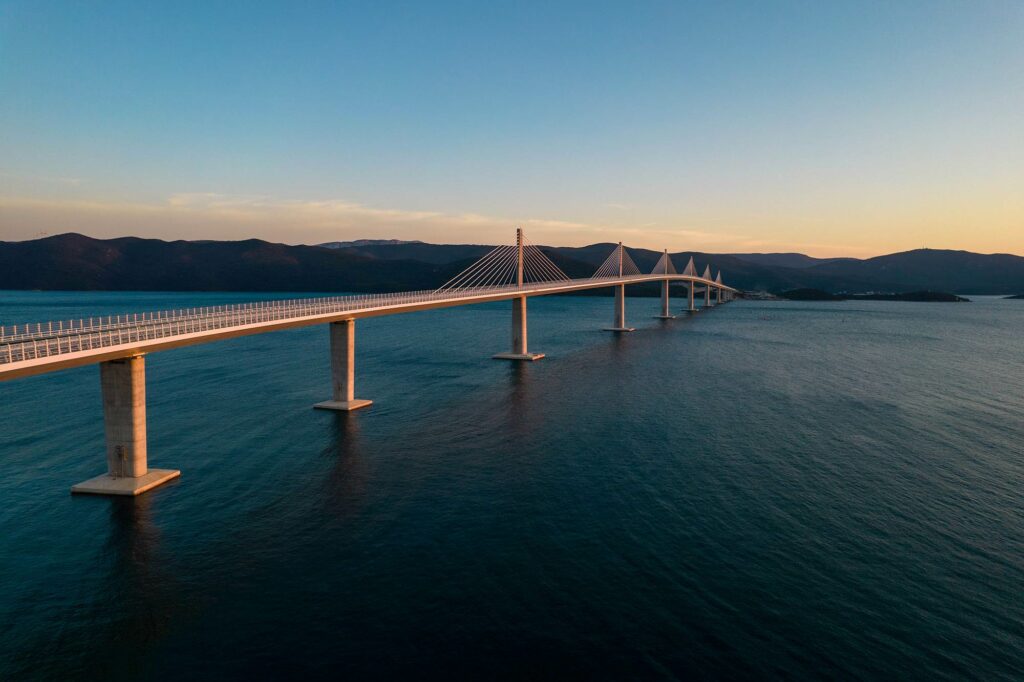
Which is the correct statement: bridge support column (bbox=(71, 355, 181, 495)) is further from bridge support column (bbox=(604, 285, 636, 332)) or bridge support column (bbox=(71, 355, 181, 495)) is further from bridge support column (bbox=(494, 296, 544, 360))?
bridge support column (bbox=(604, 285, 636, 332))

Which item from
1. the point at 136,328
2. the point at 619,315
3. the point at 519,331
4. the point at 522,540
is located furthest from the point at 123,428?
the point at 619,315

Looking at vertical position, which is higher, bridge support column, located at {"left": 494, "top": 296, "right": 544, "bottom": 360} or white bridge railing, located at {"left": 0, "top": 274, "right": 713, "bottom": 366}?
white bridge railing, located at {"left": 0, "top": 274, "right": 713, "bottom": 366}

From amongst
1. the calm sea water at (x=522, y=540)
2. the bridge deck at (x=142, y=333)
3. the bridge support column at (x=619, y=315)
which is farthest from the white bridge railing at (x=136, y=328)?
the bridge support column at (x=619, y=315)

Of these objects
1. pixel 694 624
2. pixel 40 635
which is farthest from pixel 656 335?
pixel 40 635

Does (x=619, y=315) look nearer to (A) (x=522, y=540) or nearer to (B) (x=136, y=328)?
(B) (x=136, y=328)

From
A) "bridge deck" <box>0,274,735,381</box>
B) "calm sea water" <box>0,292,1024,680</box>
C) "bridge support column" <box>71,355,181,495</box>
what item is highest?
"bridge deck" <box>0,274,735,381</box>

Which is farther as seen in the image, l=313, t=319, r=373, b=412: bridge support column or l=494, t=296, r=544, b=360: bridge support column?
l=494, t=296, r=544, b=360: bridge support column

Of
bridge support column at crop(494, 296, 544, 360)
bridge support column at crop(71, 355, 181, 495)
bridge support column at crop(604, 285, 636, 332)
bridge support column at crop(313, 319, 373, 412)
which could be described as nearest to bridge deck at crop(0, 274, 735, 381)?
bridge support column at crop(71, 355, 181, 495)
